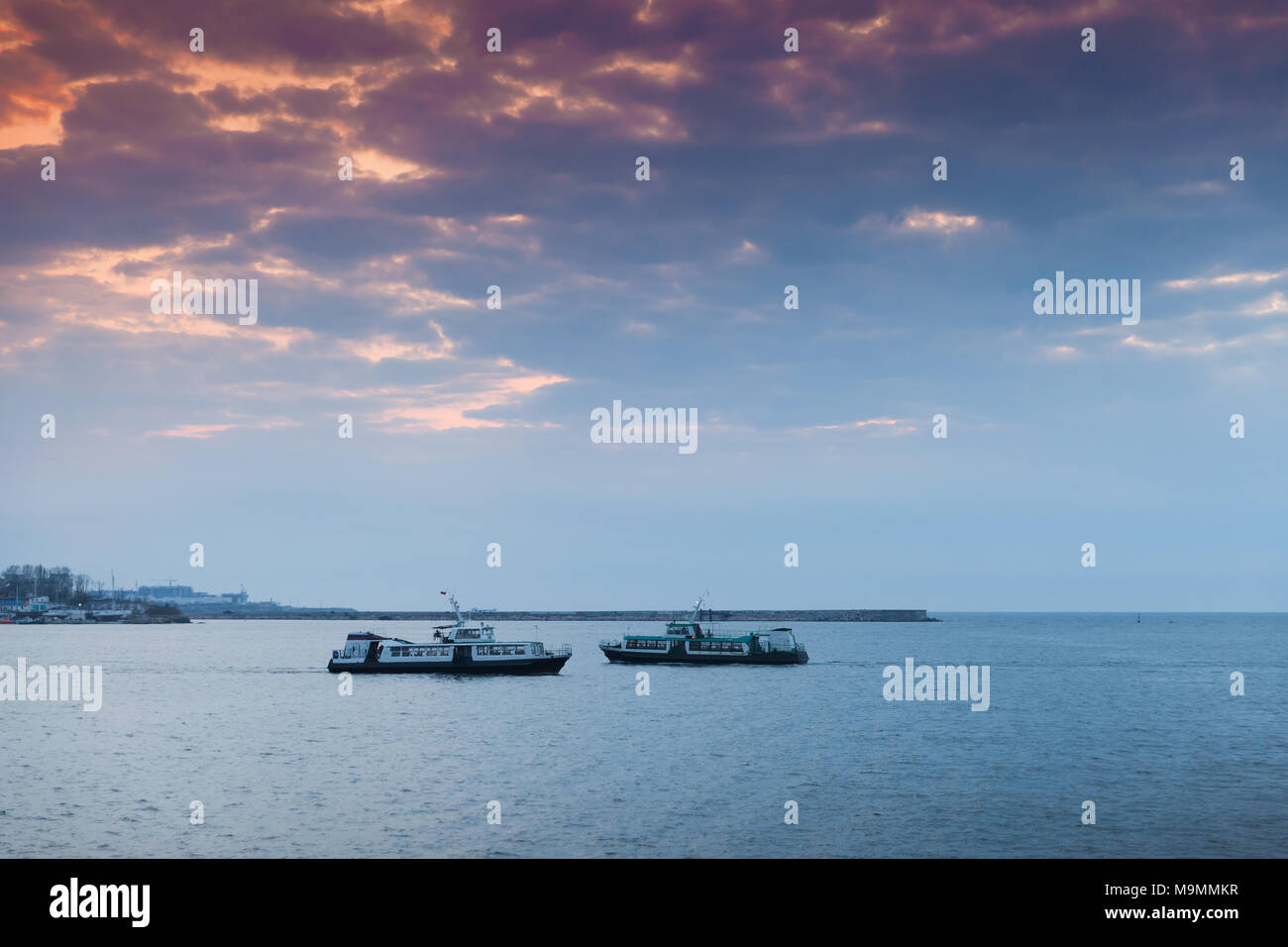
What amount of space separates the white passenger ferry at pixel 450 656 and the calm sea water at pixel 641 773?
12.7 ft

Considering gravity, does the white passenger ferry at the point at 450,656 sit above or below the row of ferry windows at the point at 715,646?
above

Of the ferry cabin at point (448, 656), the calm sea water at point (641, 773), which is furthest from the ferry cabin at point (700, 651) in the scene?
the calm sea water at point (641, 773)

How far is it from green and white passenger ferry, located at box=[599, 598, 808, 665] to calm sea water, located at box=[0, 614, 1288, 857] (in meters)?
27.8

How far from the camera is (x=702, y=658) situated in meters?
138

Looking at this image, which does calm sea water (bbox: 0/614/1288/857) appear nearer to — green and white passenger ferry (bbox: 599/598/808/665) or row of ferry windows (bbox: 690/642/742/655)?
row of ferry windows (bbox: 690/642/742/655)

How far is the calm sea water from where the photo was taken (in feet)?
126

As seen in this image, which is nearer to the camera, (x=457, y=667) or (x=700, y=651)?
(x=457, y=667)

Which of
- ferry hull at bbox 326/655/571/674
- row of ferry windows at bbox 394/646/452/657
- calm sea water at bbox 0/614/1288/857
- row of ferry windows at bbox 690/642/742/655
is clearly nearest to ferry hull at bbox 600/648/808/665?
row of ferry windows at bbox 690/642/742/655

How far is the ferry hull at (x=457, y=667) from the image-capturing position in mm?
110562

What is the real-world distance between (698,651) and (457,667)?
131 feet

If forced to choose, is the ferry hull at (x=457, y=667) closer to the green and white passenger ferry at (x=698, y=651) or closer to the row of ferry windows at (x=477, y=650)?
the row of ferry windows at (x=477, y=650)

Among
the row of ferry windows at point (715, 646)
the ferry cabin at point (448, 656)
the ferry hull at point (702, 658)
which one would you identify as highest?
the ferry cabin at point (448, 656)

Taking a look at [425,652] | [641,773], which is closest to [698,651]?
[425,652]

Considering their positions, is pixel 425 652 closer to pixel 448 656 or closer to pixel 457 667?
pixel 448 656
